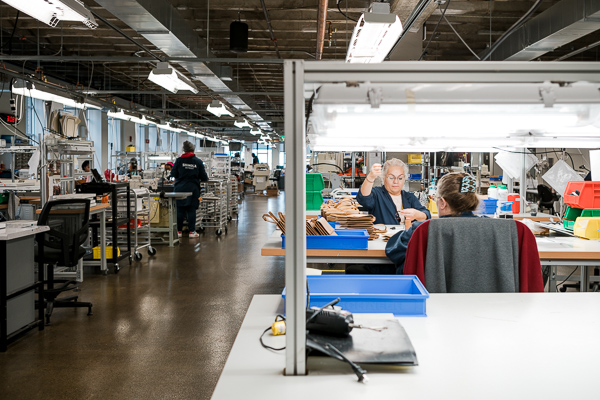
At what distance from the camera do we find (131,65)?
1125 cm

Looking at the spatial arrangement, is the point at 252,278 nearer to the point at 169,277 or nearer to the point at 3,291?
the point at 169,277

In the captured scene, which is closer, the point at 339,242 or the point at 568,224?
the point at 339,242

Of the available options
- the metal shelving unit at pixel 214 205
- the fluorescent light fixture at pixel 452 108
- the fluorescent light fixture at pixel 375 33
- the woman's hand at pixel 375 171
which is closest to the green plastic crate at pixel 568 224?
the woman's hand at pixel 375 171

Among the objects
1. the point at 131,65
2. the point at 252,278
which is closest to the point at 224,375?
the point at 252,278

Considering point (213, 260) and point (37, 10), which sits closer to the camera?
point (37, 10)

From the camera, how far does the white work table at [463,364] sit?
111 cm

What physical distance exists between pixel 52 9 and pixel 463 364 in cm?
368

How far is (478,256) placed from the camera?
2229 mm

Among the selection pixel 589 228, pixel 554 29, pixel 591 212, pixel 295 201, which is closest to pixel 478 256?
pixel 295 201

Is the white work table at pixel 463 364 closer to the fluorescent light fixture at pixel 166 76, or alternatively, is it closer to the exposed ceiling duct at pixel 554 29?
the exposed ceiling duct at pixel 554 29

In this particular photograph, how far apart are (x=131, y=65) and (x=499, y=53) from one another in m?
7.57

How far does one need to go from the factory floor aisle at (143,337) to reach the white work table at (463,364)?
167 cm

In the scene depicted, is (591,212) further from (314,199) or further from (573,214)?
(314,199)

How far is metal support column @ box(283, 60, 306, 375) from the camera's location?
1160 mm
